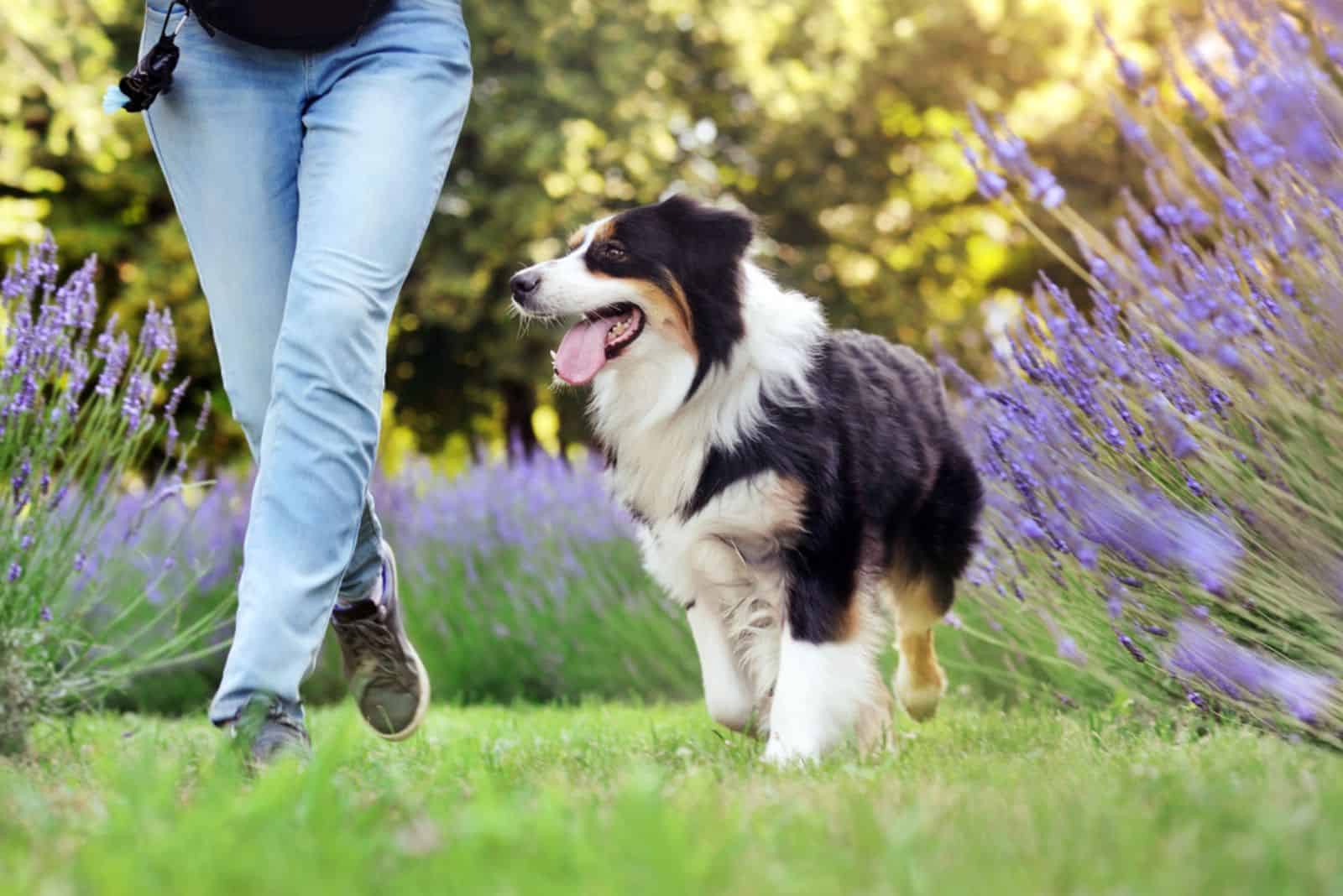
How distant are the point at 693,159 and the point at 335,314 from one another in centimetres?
1308

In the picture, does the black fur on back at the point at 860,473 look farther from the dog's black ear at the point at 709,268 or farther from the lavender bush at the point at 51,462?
the lavender bush at the point at 51,462

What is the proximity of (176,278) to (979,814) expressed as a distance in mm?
12457

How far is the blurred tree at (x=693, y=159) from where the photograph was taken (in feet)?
44.3

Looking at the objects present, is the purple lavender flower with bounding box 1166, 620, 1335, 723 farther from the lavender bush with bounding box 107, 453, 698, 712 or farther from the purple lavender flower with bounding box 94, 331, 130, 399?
the lavender bush with bounding box 107, 453, 698, 712

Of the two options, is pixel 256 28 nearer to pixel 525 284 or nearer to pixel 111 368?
pixel 525 284

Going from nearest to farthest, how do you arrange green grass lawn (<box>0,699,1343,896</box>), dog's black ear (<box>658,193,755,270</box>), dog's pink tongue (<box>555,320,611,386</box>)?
green grass lawn (<box>0,699,1343,896</box>)
dog's pink tongue (<box>555,320,611,386</box>)
dog's black ear (<box>658,193,755,270</box>)

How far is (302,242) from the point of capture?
9.62 ft

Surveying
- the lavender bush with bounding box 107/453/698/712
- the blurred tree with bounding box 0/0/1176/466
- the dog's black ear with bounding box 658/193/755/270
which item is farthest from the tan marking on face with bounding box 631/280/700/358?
the blurred tree with bounding box 0/0/1176/466

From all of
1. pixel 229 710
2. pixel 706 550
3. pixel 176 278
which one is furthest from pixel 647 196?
pixel 229 710

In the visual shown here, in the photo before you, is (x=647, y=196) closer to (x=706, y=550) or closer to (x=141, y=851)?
(x=706, y=550)

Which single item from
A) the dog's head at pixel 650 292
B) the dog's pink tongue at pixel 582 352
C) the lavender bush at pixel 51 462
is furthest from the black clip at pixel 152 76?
the dog's pink tongue at pixel 582 352

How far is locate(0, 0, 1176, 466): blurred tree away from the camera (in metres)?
13.5

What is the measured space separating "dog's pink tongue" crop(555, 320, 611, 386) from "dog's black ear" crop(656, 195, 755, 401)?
235mm

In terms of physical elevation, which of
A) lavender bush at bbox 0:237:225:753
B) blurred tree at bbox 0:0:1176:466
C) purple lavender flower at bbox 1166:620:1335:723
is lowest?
blurred tree at bbox 0:0:1176:466
